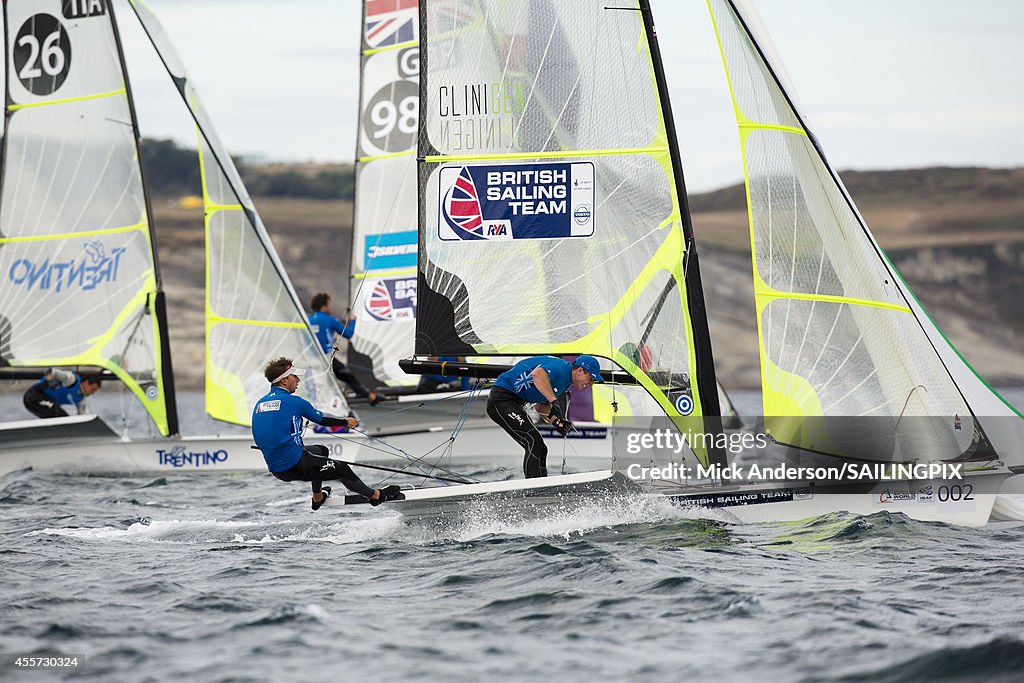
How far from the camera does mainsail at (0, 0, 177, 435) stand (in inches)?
639

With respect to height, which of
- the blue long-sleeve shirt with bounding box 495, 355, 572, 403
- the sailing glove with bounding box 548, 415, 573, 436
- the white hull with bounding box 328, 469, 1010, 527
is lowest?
the white hull with bounding box 328, 469, 1010, 527

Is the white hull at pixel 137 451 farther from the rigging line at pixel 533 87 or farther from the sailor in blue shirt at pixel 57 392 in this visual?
the rigging line at pixel 533 87

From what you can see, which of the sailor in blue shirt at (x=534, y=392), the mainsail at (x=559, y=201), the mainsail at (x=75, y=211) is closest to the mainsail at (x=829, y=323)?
the mainsail at (x=559, y=201)

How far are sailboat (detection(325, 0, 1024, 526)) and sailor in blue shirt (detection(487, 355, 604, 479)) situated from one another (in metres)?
0.61

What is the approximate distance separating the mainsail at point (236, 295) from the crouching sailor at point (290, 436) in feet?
19.8

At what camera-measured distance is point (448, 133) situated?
10.9m

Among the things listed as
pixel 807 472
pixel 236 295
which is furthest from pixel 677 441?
pixel 236 295

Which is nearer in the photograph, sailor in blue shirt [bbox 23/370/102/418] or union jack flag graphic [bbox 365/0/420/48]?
sailor in blue shirt [bbox 23/370/102/418]

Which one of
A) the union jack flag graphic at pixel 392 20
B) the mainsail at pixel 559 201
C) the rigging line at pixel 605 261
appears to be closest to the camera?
the mainsail at pixel 559 201

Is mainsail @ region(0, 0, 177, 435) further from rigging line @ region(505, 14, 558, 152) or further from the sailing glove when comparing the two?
the sailing glove

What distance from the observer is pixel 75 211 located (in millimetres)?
16406

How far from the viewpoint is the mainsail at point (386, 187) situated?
699 inches

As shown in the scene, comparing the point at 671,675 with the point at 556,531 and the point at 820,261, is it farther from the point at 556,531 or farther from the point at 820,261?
the point at 820,261

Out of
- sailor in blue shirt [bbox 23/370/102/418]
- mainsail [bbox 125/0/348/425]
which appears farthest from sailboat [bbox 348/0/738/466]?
sailor in blue shirt [bbox 23/370/102/418]
